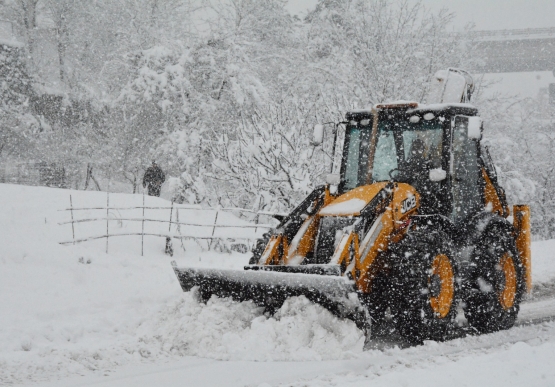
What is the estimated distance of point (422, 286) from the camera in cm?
609

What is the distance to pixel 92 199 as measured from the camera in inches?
588

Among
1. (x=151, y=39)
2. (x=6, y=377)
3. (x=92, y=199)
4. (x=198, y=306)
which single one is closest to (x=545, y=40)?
(x=151, y=39)

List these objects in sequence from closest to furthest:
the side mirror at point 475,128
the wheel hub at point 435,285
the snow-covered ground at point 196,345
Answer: the snow-covered ground at point 196,345 < the wheel hub at point 435,285 < the side mirror at point 475,128

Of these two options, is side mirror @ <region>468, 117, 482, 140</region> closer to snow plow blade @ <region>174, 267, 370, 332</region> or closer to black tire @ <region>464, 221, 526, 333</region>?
black tire @ <region>464, 221, 526, 333</region>

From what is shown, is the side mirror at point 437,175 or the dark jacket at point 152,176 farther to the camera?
the dark jacket at point 152,176

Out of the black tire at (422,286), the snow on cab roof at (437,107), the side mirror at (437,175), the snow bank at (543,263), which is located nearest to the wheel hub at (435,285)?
the black tire at (422,286)

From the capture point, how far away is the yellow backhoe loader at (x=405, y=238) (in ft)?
20.2

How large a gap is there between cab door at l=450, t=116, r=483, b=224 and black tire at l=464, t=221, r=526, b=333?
36 centimetres

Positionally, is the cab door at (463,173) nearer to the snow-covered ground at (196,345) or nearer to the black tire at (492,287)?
the black tire at (492,287)

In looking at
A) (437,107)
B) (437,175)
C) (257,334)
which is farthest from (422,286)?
(437,107)

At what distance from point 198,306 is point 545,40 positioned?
29501 millimetres

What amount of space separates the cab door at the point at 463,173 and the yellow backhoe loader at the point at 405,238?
13mm

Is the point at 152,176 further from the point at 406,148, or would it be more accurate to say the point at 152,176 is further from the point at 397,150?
the point at 406,148

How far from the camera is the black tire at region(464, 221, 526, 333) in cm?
726
